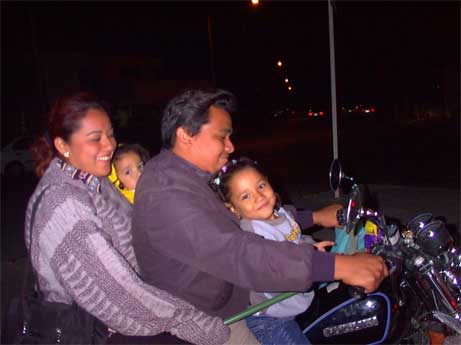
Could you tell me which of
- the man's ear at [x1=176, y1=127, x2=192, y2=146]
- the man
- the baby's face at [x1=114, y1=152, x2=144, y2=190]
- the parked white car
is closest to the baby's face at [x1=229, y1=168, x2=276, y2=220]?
the man

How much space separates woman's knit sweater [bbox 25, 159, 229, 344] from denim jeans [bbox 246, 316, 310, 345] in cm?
40

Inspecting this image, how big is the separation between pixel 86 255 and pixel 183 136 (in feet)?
2.24

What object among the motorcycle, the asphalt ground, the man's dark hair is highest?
the man's dark hair

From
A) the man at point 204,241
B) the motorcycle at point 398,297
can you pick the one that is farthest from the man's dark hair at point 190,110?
the motorcycle at point 398,297

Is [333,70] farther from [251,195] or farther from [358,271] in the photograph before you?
[358,271]

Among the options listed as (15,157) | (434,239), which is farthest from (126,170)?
(15,157)

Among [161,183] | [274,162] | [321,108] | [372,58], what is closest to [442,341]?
[161,183]

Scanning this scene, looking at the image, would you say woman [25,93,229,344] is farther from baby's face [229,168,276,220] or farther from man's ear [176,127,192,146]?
baby's face [229,168,276,220]

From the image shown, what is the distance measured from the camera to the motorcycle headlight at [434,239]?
83.1 inches

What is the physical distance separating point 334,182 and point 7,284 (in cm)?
520

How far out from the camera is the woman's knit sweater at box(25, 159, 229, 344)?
1.89 m

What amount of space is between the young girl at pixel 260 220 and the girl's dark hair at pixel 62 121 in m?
0.69

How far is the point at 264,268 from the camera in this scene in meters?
1.82

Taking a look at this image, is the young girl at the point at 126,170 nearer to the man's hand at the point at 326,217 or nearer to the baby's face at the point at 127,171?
the baby's face at the point at 127,171
